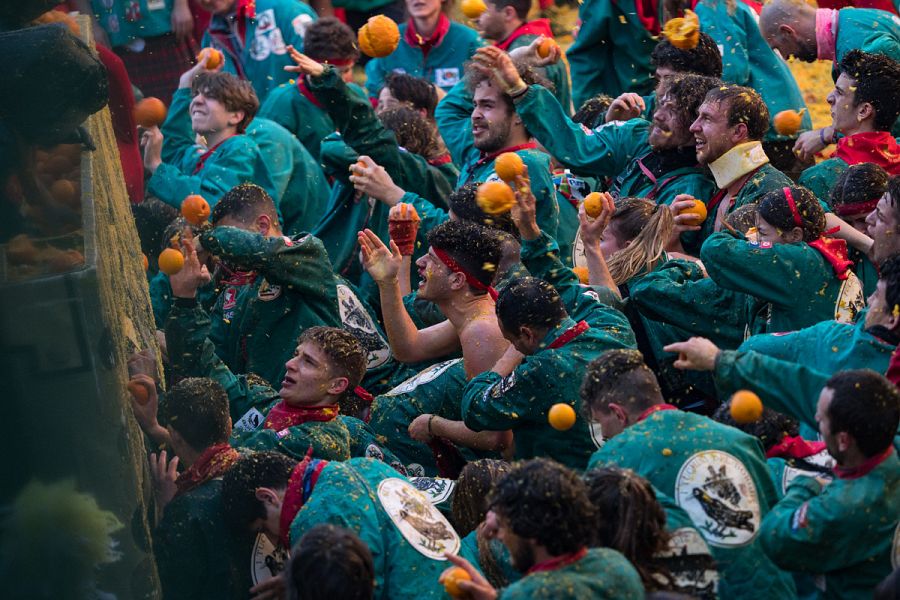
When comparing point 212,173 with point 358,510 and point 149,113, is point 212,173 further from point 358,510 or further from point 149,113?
point 358,510

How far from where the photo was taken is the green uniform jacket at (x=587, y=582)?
4.12 meters

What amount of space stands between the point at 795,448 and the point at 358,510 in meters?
1.69

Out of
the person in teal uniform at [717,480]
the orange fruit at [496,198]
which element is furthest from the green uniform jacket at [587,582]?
the orange fruit at [496,198]

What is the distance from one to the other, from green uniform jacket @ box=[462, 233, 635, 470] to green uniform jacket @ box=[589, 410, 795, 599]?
0.89 m

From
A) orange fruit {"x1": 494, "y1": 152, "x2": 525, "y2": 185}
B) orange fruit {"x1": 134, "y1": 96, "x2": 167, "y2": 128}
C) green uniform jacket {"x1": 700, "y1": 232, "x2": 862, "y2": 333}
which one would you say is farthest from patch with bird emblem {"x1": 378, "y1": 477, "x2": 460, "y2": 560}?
orange fruit {"x1": 134, "y1": 96, "x2": 167, "y2": 128}

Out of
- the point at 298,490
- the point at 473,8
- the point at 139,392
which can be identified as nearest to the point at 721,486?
the point at 298,490

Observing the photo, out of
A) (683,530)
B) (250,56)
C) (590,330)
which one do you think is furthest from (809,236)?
(250,56)

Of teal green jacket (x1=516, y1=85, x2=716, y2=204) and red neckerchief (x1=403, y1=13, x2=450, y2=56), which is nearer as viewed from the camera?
teal green jacket (x1=516, y1=85, x2=716, y2=204)

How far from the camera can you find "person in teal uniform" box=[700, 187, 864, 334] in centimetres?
607

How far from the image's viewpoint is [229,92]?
29.8 ft

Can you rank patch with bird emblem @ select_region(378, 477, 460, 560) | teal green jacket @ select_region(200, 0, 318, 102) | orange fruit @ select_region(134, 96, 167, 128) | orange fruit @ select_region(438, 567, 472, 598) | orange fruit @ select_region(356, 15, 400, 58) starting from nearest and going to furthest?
orange fruit @ select_region(438, 567, 472, 598) < patch with bird emblem @ select_region(378, 477, 460, 560) < orange fruit @ select_region(356, 15, 400, 58) < orange fruit @ select_region(134, 96, 167, 128) < teal green jacket @ select_region(200, 0, 318, 102)

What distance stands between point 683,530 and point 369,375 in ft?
9.71

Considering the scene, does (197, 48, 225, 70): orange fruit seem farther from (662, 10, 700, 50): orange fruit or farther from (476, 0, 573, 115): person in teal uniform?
(662, 10, 700, 50): orange fruit

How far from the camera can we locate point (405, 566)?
488 centimetres
